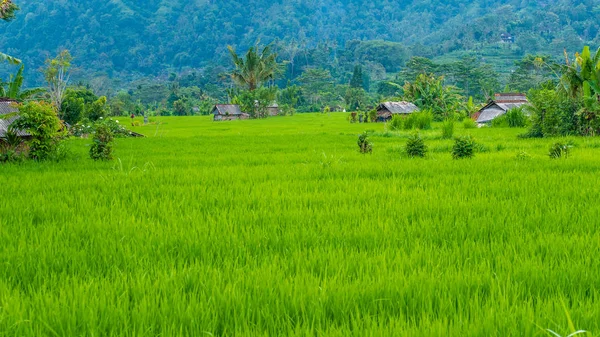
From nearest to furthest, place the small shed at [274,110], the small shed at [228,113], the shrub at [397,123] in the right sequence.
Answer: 1. the shrub at [397,123]
2. the small shed at [228,113]
3. the small shed at [274,110]

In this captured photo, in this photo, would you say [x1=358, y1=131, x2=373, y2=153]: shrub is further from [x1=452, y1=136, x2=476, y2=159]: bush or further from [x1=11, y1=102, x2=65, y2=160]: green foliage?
[x1=11, y1=102, x2=65, y2=160]: green foliage

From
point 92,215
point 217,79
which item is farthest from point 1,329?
point 217,79

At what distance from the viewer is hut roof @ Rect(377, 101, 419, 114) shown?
3725 centimetres

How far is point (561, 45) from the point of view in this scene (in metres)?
104

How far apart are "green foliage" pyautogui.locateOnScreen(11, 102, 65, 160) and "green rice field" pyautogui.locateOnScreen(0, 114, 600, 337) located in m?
3.25

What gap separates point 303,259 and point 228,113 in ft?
153

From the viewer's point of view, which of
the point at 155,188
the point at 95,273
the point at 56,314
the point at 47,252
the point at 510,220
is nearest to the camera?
the point at 56,314

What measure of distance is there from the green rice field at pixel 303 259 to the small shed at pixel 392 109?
32.5 meters

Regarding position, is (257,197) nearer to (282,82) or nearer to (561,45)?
(282,82)

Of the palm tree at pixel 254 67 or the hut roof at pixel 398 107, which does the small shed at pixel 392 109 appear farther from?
the palm tree at pixel 254 67

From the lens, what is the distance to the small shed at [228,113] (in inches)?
1891

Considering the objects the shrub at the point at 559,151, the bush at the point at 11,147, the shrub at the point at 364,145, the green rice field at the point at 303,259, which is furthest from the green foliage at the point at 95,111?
the shrub at the point at 559,151

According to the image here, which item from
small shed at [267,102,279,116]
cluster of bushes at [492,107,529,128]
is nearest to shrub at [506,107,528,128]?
cluster of bushes at [492,107,529,128]

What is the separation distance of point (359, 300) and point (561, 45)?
120 m
